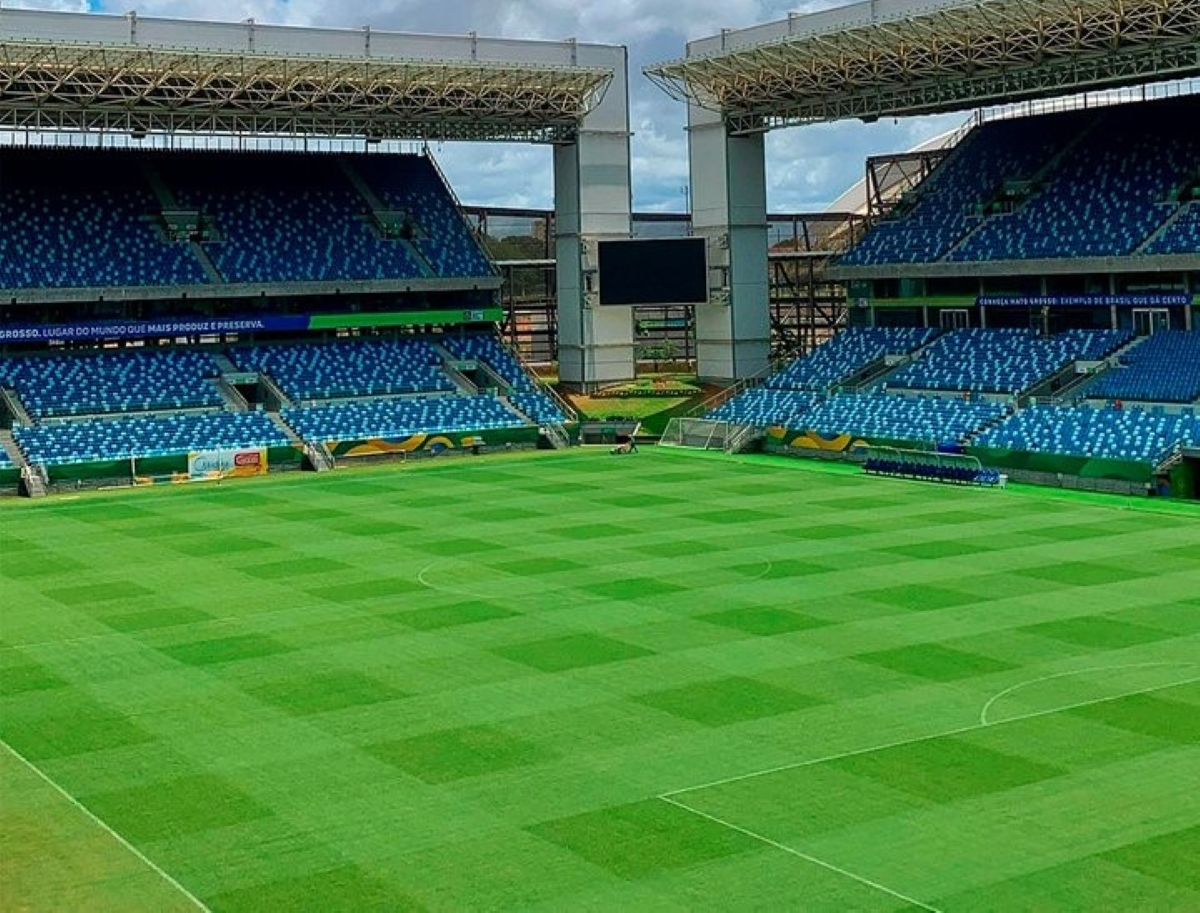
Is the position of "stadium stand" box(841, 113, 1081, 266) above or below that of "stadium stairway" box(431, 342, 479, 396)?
above

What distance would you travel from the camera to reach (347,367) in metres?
72.6

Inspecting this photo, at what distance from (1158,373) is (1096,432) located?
6406 millimetres

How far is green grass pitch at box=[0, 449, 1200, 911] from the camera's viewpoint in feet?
62.3

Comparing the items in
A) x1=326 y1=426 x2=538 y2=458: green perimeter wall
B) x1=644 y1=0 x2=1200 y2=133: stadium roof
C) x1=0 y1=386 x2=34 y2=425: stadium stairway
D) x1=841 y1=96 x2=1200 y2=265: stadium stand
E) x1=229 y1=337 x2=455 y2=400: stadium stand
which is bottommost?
x1=326 y1=426 x2=538 y2=458: green perimeter wall

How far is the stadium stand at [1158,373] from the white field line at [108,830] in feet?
142

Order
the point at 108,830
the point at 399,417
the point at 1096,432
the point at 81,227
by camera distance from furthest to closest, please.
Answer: the point at 81,227, the point at 399,417, the point at 1096,432, the point at 108,830

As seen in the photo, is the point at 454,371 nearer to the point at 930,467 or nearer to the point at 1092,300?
the point at 930,467

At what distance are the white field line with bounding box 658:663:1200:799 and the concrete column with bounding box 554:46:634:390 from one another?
51.7m

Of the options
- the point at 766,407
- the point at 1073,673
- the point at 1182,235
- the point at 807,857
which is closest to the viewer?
the point at 807,857

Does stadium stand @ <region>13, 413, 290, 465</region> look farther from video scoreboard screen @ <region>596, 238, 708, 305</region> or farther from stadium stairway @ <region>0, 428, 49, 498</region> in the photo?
video scoreboard screen @ <region>596, 238, 708, 305</region>

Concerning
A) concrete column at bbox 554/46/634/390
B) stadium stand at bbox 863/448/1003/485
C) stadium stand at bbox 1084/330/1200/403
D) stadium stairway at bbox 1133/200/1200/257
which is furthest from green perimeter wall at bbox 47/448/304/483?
stadium stairway at bbox 1133/200/1200/257

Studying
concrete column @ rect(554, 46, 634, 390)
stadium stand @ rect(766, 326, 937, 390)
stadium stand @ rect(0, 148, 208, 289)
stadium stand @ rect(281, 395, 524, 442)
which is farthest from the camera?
concrete column @ rect(554, 46, 634, 390)

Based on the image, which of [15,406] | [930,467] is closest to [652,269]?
[930,467]

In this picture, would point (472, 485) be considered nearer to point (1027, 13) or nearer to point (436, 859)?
point (1027, 13)
